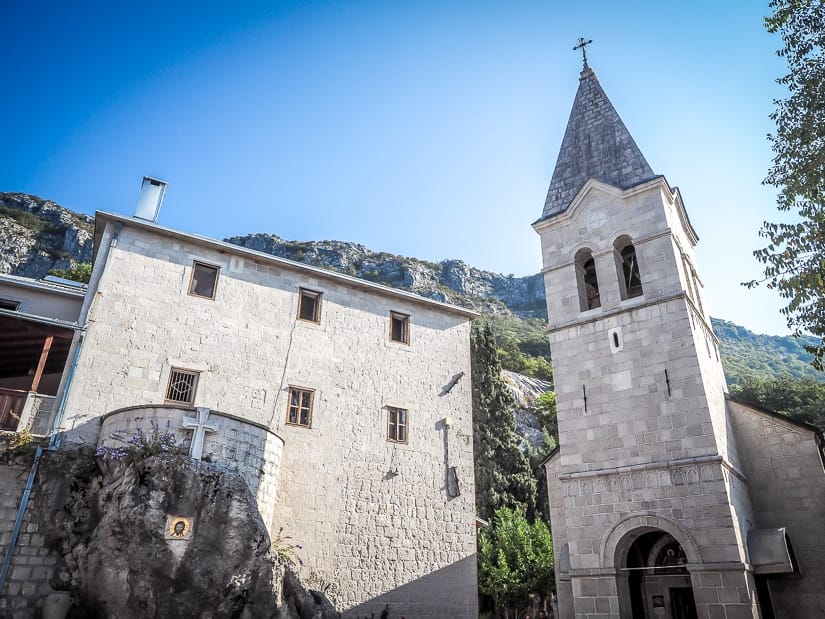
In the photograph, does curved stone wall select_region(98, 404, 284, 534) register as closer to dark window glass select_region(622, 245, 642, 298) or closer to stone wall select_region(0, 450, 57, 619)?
stone wall select_region(0, 450, 57, 619)

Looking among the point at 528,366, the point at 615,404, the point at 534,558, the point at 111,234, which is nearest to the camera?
the point at 615,404

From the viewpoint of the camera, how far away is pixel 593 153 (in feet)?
64.3

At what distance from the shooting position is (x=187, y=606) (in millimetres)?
11469

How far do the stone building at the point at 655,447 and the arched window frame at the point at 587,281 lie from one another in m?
0.05

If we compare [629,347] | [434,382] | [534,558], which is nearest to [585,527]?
[629,347]

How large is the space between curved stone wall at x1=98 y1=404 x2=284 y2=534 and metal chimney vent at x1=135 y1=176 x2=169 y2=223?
674 centimetres

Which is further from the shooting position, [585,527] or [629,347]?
[629,347]

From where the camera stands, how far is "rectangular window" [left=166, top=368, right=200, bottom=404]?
1582 centimetres

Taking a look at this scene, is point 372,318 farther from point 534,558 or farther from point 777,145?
point 534,558

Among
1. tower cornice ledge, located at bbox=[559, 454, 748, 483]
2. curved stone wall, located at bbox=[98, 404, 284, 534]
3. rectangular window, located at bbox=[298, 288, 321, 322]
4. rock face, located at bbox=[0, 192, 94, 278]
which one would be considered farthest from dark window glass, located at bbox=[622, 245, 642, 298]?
rock face, located at bbox=[0, 192, 94, 278]

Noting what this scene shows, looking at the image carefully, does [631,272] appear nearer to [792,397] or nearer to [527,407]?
[527,407]

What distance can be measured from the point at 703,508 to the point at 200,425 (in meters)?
12.0

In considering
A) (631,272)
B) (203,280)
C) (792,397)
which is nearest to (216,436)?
(203,280)

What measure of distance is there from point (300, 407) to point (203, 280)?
16.6 ft
